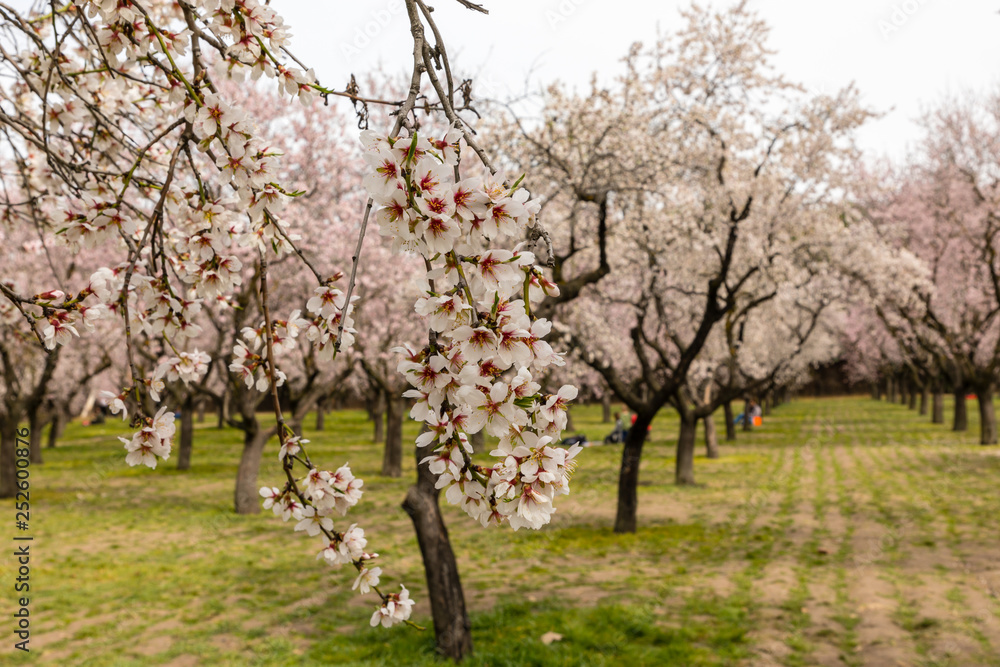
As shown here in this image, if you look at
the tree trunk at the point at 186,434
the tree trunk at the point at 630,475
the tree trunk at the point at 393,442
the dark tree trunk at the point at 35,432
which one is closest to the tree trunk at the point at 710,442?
the tree trunk at the point at 393,442

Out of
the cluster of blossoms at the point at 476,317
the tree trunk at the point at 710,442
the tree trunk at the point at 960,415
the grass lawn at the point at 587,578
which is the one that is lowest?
the grass lawn at the point at 587,578

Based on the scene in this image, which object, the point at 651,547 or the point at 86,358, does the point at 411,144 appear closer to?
the point at 651,547

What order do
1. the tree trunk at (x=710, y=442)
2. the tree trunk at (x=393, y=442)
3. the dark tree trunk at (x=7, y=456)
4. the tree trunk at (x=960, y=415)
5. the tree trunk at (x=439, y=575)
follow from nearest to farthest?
the tree trunk at (x=439, y=575) < the dark tree trunk at (x=7, y=456) < the tree trunk at (x=393, y=442) < the tree trunk at (x=710, y=442) < the tree trunk at (x=960, y=415)

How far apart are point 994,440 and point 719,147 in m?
15.9

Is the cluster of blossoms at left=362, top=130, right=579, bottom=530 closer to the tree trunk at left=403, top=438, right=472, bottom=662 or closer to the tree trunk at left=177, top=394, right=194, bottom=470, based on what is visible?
the tree trunk at left=403, top=438, right=472, bottom=662

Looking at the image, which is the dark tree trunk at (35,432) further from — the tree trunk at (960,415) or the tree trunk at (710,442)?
the tree trunk at (960,415)

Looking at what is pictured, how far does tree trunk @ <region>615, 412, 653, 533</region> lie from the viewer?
11.2 metres

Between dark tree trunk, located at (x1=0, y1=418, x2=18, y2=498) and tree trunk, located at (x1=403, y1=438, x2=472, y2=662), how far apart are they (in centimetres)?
1279

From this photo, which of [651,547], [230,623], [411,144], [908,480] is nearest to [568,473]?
[411,144]

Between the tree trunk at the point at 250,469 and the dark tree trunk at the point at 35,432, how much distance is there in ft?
16.3

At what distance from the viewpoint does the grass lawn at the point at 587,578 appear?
6.55 m

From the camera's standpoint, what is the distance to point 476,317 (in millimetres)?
1333

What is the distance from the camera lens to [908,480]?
53.0 ft

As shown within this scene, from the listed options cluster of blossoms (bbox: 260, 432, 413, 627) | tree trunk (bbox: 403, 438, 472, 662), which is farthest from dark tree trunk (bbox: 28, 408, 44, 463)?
cluster of blossoms (bbox: 260, 432, 413, 627)
